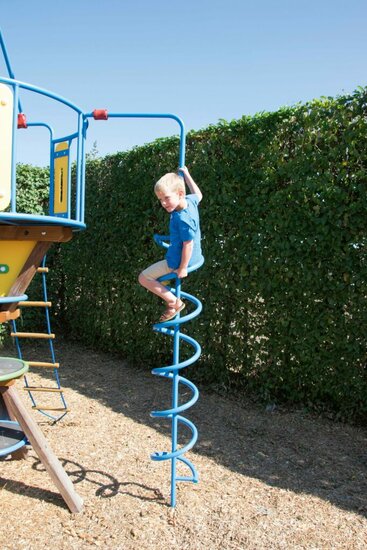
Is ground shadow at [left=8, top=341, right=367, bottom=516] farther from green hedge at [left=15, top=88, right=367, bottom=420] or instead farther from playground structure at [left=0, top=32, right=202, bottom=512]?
playground structure at [left=0, top=32, right=202, bottom=512]

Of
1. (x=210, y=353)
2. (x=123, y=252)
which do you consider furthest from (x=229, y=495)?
(x=123, y=252)

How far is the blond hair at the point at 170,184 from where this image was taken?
3.15 meters

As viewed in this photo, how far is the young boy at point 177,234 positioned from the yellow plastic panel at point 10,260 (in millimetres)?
843

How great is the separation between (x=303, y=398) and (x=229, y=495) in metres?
1.91

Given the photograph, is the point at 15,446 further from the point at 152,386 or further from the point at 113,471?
the point at 152,386

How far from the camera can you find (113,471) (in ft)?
13.1

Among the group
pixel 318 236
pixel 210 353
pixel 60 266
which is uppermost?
pixel 318 236

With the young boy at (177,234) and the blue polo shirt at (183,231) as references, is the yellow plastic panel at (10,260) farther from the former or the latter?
the blue polo shirt at (183,231)

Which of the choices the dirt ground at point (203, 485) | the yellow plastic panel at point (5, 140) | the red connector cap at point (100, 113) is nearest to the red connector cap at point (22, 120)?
the red connector cap at point (100, 113)

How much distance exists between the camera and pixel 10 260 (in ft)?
10.5

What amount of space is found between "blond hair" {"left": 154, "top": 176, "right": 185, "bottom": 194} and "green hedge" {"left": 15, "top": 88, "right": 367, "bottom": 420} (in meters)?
1.95

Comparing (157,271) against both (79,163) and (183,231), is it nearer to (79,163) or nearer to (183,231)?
(183,231)

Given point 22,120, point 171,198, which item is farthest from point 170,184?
point 22,120

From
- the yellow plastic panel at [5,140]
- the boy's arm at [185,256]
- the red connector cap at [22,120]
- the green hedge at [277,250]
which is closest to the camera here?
the yellow plastic panel at [5,140]
